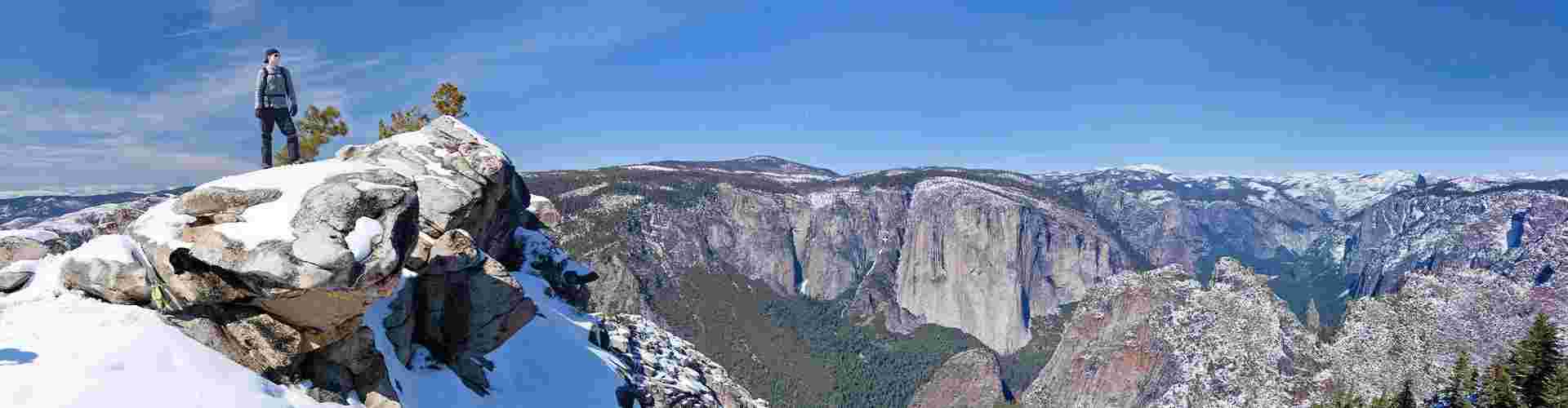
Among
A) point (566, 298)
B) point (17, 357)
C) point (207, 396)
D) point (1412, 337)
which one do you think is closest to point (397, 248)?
point (207, 396)

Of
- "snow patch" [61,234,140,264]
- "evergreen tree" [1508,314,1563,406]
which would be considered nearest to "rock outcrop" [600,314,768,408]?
"snow patch" [61,234,140,264]

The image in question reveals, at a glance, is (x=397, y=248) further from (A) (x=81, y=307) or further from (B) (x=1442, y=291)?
(B) (x=1442, y=291)

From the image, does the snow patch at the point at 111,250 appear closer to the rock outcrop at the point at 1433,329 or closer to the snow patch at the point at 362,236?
the snow patch at the point at 362,236

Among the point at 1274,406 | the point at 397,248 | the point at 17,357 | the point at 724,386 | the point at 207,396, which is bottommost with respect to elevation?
the point at 1274,406

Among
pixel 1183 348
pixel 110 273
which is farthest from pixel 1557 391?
pixel 110 273

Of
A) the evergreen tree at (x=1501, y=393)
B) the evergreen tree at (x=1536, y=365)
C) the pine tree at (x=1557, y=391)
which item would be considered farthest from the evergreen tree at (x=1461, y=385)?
the pine tree at (x=1557, y=391)

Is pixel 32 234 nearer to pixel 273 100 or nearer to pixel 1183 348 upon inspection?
pixel 273 100
